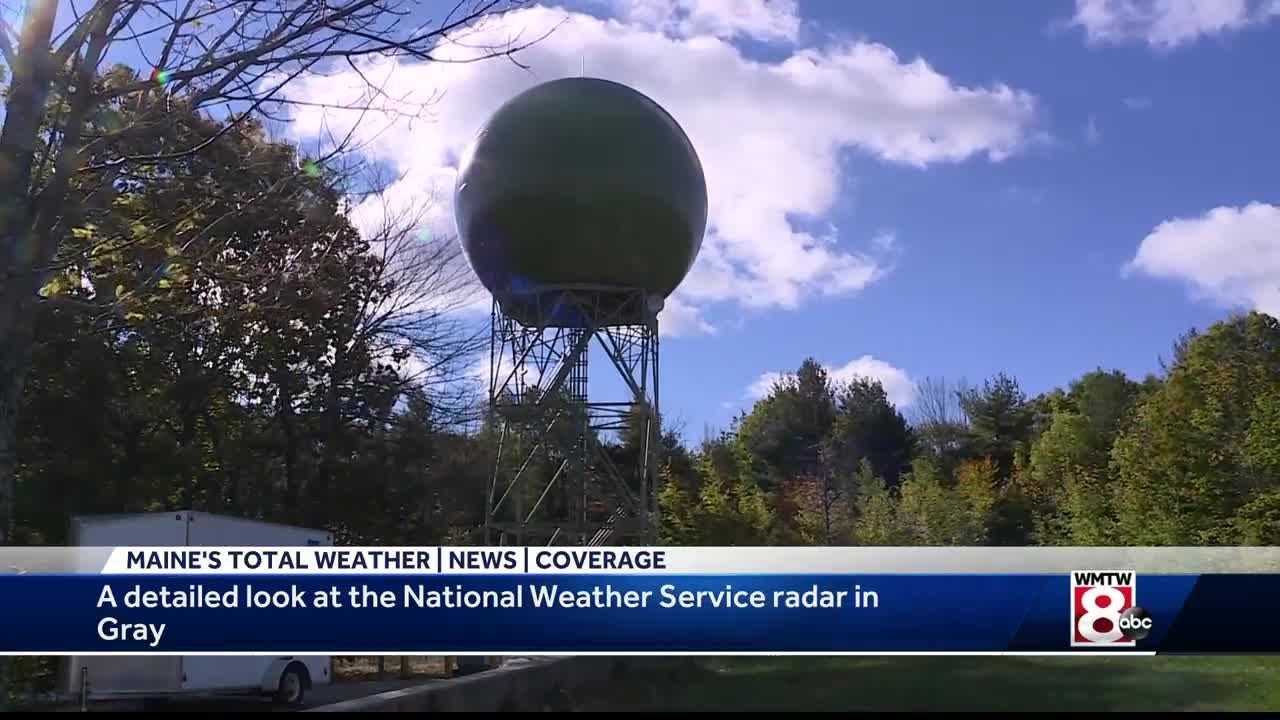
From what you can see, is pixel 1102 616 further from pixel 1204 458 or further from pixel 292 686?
pixel 1204 458

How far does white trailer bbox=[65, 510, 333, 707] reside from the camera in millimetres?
12836

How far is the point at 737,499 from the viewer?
3662 cm

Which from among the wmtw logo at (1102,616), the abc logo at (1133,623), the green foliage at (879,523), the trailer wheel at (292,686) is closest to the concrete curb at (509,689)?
the trailer wheel at (292,686)

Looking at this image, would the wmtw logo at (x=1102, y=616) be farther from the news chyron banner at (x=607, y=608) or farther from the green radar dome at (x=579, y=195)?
the green radar dome at (x=579, y=195)

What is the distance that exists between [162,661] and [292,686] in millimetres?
2473

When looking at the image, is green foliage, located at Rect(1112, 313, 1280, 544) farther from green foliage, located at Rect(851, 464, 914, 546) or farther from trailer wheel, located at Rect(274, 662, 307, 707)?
trailer wheel, located at Rect(274, 662, 307, 707)

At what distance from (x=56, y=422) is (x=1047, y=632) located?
17637 millimetres

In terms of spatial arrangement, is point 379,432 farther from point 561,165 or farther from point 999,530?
point 999,530

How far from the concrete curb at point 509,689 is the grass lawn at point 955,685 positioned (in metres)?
0.33

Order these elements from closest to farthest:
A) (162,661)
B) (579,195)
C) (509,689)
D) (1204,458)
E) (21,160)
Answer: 1. (21,160)
2. (509,689)
3. (162,661)
4. (579,195)
5. (1204,458)

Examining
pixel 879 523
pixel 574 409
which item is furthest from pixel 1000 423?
pixel 574 409

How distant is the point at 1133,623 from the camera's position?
792 cm

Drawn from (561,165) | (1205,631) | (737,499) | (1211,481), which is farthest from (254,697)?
(737,499)

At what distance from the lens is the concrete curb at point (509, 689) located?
27.3ft
